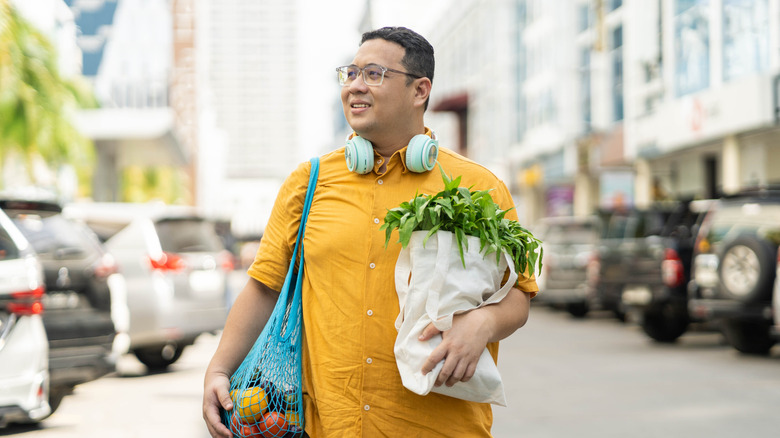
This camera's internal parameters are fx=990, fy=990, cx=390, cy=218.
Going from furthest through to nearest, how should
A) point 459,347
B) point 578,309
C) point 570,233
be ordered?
point 570,233
point 578,309
point 459,347

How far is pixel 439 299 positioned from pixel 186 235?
954 cm

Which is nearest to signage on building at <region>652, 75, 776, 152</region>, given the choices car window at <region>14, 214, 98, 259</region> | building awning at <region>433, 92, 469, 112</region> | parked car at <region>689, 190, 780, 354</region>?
parked car at <region>689, 190, 780, 354</region>

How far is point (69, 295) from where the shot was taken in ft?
26.4

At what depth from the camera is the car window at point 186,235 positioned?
11191 millimetres

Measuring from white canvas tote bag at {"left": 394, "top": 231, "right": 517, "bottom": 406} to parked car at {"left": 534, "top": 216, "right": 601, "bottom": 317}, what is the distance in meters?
17.0

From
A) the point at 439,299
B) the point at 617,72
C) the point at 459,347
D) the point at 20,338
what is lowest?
Answer: the point at 20,338

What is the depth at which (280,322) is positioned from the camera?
255cm

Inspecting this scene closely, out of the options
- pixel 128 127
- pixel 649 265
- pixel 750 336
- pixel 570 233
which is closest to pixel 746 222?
pixel 750 336

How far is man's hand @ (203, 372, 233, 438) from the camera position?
2.50 metres

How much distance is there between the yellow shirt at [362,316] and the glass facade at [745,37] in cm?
2087

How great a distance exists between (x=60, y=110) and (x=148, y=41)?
216 ft

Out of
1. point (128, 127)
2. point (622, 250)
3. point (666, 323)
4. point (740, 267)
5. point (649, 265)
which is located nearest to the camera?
point (740, 267)

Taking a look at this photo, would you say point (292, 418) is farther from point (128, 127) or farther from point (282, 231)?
point (128, 127)

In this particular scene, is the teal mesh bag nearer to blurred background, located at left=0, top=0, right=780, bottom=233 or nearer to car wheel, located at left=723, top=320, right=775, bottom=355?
car wheel, located at left=723, top=320, right=775, bottom=355
